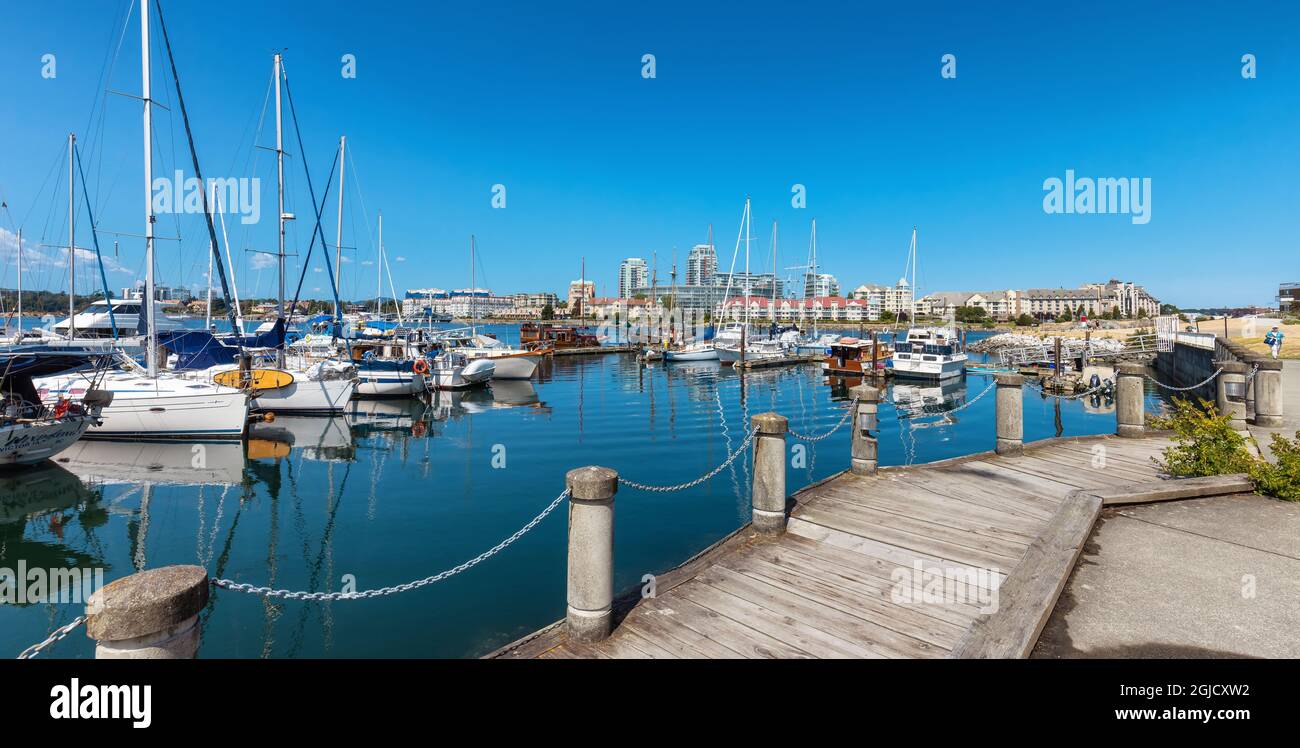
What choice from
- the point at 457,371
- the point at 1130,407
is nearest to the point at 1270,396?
the point at 1130,407

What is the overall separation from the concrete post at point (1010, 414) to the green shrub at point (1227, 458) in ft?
7.45

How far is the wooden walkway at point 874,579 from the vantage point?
529 cm

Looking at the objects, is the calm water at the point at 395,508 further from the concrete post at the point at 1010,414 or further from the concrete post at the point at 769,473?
the concrete post at the point at 1010,414

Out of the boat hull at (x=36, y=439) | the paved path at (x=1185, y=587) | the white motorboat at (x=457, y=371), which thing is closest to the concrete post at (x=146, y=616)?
the paved path at (x=1185, y=587)

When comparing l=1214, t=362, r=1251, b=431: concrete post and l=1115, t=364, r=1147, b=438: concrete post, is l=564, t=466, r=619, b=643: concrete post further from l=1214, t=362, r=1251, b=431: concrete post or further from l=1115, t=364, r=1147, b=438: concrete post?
l=1214, t=362, r=1251, b=431: concrete post

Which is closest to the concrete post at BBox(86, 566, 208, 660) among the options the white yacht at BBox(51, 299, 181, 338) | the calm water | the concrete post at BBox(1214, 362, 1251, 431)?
the calm water

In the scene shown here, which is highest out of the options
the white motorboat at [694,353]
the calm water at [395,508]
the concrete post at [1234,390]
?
the white motorboat at [694,353]

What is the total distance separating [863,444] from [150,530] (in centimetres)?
1556

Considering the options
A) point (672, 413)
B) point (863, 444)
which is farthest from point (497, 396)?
point (863, 444)

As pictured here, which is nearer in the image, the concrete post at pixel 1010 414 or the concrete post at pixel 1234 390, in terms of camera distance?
the concrete post at pixel 1010 414

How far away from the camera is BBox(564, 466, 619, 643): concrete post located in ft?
17.2

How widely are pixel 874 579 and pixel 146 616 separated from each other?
624cm
